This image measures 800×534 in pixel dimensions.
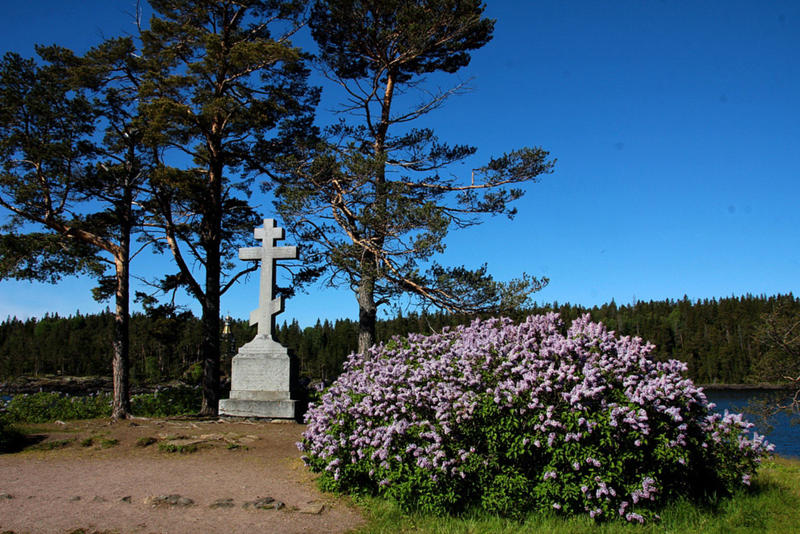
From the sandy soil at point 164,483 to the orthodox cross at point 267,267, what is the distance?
2139 millimetres

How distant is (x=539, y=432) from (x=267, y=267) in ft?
25.7

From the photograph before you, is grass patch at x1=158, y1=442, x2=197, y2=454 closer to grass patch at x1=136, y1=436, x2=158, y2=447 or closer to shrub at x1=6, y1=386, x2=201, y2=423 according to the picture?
grass patch at x1=136, y1=436, x2=158, y2=447

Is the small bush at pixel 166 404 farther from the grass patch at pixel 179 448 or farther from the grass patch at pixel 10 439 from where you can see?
the grass patch at pixel 179 448

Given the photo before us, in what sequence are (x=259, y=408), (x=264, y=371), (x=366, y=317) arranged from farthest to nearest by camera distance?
(x=366, y=317) < (x=264, y=371) < (x=259, y=408)

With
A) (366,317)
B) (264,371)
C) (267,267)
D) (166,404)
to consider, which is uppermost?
(267,267)

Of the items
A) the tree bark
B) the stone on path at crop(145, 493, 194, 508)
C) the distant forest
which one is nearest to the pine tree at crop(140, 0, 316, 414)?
the tree bark

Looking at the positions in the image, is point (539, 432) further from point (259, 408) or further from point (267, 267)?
point (267, 267)

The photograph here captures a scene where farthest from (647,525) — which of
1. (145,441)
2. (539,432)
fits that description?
(145,441)

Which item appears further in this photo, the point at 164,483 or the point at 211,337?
the point at 211,337

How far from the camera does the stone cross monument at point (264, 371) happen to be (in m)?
10.4

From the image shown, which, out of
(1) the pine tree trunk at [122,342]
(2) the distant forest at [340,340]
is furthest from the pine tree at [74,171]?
(2) the distant forest at [340,340]

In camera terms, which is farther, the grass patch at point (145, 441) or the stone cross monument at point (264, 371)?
the stone cross monument at point (264, 371)

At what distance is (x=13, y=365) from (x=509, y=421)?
9606cm

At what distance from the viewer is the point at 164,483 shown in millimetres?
6070
